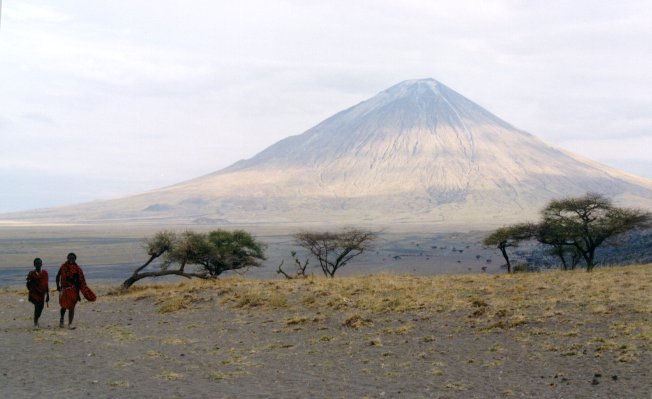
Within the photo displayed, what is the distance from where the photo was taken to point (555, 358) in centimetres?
1145

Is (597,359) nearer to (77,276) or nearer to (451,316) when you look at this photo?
(451,316)

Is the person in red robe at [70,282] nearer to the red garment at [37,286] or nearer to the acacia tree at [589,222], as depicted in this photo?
the red garment at [37,286]

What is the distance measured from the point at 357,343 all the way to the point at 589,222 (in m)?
23.1

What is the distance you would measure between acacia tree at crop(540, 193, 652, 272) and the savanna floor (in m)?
12.7

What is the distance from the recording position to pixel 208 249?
34.8m

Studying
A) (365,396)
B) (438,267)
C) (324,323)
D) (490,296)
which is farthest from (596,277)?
(438,267)

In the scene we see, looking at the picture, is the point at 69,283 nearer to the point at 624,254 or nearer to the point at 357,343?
the point at 357,343

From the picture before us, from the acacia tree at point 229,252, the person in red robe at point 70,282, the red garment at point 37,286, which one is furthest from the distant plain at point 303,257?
the person in red robe at point 70,282

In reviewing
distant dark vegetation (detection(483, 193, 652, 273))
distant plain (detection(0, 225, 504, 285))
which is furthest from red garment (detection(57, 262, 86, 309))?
distant plain (detection(0, 225, 504, 285))

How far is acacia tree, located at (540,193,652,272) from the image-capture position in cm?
3281

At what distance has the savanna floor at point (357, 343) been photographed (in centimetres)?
1035

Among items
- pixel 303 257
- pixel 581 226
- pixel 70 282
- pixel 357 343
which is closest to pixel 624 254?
pixel 581 226

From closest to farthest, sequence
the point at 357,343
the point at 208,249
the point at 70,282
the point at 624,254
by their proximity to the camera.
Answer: the point at 357,343 < the point at 70,282 < the point at 208,249 < the point at 624,254

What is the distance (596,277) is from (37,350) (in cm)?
1524
